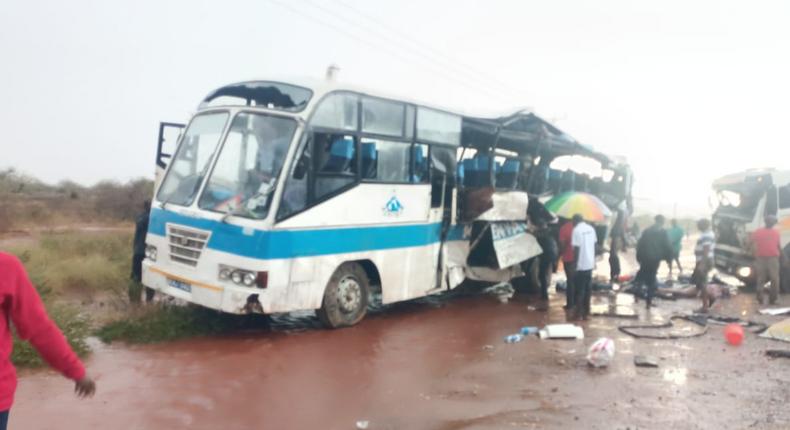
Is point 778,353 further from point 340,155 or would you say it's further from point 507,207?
point 340,155

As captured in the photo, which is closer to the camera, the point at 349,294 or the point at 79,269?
the point at 349,294

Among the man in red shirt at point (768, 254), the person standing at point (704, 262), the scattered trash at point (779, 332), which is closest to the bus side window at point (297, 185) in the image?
the scattered trash at point (779, 332)

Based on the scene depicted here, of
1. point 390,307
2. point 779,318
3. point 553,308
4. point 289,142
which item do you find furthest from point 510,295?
point 289,142

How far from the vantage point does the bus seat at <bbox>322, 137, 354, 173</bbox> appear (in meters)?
7.81

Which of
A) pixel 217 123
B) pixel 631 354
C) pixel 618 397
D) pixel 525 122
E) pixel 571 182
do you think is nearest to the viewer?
pixel 618 397

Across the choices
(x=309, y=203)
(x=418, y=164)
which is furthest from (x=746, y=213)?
(x=309, y=203)

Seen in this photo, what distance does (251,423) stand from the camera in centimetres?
478

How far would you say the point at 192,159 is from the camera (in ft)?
26.2

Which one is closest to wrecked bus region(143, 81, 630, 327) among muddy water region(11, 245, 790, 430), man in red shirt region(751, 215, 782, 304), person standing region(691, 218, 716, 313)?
muddy water region(11, 245, 790, 430)

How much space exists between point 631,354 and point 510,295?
4.77 metres

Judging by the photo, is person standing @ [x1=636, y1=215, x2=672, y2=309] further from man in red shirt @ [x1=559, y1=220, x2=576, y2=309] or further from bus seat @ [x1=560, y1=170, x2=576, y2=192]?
bus seat @ [x1=560, y1=170, x2=576, y2=192]

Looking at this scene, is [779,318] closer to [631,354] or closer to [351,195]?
[631,354]

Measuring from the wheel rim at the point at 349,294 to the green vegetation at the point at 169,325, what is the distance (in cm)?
111

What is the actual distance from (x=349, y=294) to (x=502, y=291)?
203 inches
